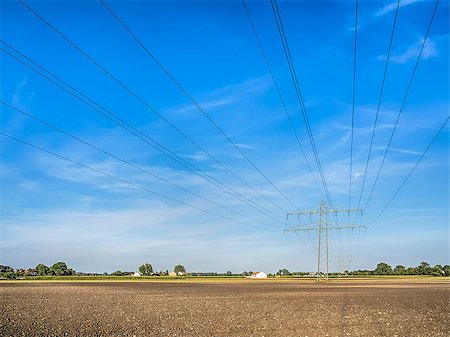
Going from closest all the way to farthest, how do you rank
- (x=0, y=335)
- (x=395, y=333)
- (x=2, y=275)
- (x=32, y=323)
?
(x=0, y=335) < (x=395, y=333) < (x=32, y=323) < (x=2, y=275)

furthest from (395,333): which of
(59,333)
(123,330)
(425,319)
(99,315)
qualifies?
(99,315)

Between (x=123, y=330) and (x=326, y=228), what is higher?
(x=326, y=228)

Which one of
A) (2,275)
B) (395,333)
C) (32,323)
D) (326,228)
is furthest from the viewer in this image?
(2,275)

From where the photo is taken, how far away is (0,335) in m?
18.1

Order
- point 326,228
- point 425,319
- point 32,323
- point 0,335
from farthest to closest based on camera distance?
point 326,228 → point 425,319 → point 32,323 → point 0,335

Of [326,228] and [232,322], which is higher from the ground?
[326,228]

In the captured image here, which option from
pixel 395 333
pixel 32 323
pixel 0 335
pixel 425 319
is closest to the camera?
pixel 0 335

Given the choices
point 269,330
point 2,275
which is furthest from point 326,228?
point 2,275

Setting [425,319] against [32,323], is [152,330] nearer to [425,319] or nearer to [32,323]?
[32,323]

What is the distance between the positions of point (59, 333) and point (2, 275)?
193276 millimetres

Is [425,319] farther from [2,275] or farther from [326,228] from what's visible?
[2,275]

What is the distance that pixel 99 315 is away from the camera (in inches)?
1036

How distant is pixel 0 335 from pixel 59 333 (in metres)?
2.31

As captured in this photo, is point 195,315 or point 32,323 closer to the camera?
point 32,323
